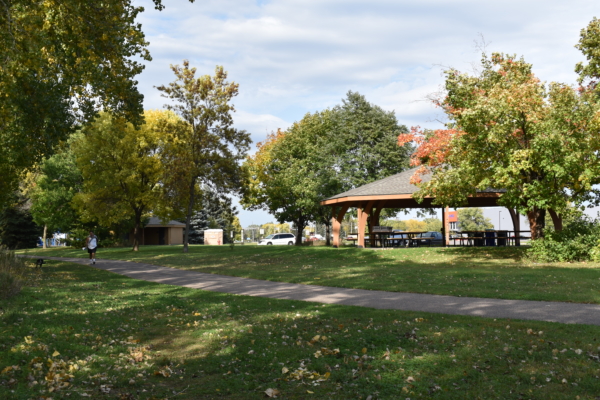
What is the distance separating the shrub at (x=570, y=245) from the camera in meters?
17.9

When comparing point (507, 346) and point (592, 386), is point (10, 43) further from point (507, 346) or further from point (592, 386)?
point (592, 386)

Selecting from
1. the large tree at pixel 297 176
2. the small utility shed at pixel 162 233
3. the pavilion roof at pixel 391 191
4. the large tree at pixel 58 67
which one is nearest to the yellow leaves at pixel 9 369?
the large tree at pixel 58 67

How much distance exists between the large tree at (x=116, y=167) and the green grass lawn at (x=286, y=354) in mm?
26278

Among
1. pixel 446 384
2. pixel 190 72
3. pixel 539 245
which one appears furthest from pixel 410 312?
pixel 190 72

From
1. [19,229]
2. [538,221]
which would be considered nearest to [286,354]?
[538,221]

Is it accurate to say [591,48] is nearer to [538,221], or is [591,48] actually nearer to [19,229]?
[538,221]

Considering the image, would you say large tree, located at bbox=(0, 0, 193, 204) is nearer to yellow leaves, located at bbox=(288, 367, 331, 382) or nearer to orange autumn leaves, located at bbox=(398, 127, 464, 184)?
yellow leaves, located at bbox=(288, 367, 331, 382)

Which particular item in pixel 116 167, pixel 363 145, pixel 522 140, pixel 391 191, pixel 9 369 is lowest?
pixel 9 369

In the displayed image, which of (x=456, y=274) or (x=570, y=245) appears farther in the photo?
(x=570, y=245)

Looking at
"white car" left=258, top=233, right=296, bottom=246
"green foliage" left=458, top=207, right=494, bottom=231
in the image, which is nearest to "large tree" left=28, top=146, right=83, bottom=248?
"white car" left=258, top=233, right=296, bottom=246

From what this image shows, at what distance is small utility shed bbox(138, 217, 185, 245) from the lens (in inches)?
2489

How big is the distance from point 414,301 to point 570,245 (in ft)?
35.6

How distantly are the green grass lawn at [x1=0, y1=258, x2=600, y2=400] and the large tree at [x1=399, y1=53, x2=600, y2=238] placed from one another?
11223 mm

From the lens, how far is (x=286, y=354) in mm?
6281
